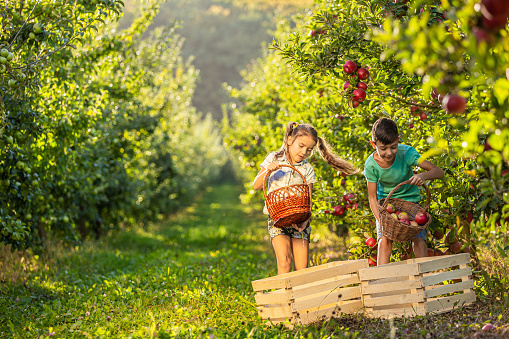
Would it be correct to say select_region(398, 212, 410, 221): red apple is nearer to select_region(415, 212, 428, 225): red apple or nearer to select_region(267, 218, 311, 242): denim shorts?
select_region(415, 212, 428, 225): red apple

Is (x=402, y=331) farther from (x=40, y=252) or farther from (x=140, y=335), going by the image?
(x=40, y=252)

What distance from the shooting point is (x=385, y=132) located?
3895 millimetres

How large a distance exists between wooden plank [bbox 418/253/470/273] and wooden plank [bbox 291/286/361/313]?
1.95 feet

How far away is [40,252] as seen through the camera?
662 centimetres

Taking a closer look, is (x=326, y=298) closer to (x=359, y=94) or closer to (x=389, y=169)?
(x=389, y=169)

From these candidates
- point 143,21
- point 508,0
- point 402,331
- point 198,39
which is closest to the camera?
point 508,0

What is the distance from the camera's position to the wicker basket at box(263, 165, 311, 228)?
408 centimetres

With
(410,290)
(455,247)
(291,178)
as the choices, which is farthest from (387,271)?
(291,178)

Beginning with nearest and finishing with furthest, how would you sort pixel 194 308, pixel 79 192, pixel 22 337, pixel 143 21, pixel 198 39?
pixel 22 337
pixel 194 308
pixel 143 21
pixel 79 192
pixel 198 39

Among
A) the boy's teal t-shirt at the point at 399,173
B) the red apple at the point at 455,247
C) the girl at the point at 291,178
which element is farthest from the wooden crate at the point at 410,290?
the girl at the point at 291,178

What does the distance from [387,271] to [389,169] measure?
2.94ft

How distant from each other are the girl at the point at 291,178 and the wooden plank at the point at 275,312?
47 centimetres

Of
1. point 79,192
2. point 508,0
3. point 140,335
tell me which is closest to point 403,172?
point 508,0

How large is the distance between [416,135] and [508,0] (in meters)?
2.67
